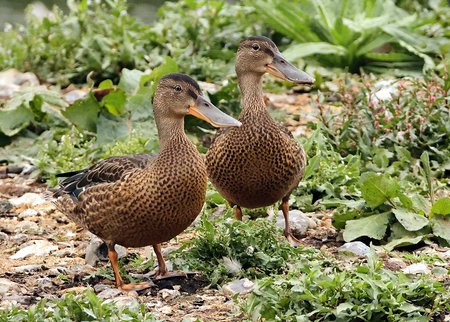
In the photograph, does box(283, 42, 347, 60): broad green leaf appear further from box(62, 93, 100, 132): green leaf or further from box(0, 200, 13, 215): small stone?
box(0, 200, 13, 215): small stone

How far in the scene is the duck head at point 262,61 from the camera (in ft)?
22.8

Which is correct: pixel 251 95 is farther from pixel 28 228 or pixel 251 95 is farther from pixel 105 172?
pixel 28 228

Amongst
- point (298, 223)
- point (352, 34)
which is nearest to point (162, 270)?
point (298, 223)

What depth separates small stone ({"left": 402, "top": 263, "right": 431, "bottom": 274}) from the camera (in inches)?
225

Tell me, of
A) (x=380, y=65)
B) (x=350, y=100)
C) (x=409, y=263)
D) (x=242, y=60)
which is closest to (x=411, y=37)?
(x=380, y=65)

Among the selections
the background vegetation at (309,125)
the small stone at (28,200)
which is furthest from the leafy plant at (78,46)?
the small stone at (28,200)

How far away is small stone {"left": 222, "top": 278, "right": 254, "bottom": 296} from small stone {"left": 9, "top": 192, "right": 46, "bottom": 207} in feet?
7.97

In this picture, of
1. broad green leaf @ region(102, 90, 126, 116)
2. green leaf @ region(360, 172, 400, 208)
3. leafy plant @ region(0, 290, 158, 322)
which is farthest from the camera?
broad green leaf @ region(102, 90, 126, 116)

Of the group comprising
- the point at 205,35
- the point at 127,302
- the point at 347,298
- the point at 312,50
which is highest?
the point at 205,35

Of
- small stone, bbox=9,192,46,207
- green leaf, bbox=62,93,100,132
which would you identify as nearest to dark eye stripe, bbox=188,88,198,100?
small stone, bbox=9,192,46,207

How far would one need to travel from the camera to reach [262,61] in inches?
274

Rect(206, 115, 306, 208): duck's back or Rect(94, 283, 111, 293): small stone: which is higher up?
Rect(206, 115, 306, 208): duck's back

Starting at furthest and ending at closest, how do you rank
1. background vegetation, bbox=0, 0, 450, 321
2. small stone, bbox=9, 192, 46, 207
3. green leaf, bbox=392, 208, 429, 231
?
small stone, bbox=9, 192, 46, 207 → green leaf, bbox=392, 208, 429, 231 → background vegetation, bbox=0, 0, 450, 321

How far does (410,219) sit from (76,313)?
233 cm
